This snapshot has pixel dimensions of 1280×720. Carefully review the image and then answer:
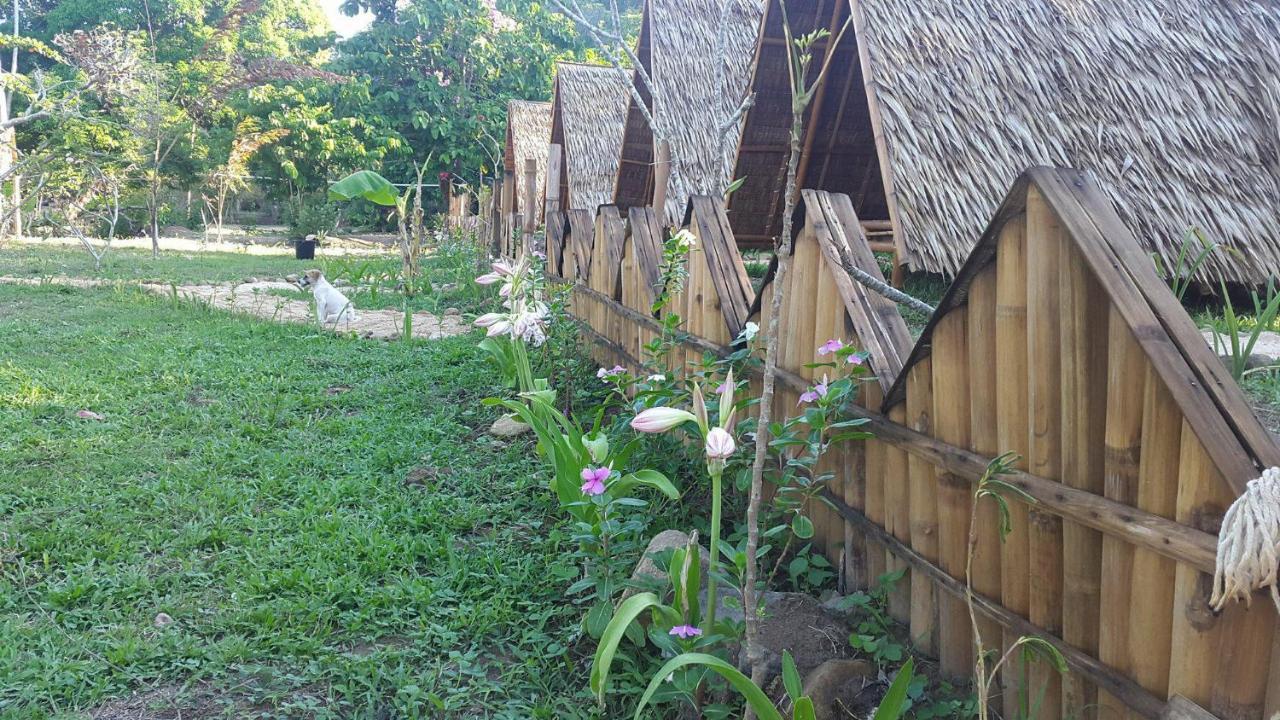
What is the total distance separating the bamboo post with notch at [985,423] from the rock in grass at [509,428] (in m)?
2.82

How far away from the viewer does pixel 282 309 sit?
9.02 m

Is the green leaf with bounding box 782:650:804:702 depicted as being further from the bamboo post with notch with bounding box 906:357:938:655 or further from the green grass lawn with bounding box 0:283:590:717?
the green grass lawn with bounding box 0:283:590:717

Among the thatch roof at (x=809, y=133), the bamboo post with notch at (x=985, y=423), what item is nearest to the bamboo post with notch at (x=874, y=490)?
the bamboo post with notch at (x=985, y=423)

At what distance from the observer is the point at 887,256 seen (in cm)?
838

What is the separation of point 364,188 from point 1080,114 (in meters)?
6.08

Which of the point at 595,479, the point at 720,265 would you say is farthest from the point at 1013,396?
the point at 720,265

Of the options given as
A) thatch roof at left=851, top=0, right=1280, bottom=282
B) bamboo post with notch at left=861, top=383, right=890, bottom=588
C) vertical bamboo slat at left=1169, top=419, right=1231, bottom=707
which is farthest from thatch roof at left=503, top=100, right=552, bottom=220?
vertical bamboo slat at left=1169, top=419, right=1231, bottom=707

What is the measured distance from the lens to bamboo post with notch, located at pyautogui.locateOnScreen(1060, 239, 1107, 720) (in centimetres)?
153

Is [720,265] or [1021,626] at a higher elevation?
[720,265]

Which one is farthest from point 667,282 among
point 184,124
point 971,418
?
point 184,124

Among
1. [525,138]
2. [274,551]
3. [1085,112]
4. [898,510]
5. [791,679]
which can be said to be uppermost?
→ [525,138]

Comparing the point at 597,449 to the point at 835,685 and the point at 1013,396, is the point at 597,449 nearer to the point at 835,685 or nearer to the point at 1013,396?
the point at 835,685

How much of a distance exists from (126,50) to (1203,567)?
58.6 feet

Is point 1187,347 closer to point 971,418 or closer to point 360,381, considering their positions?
point 971,418
